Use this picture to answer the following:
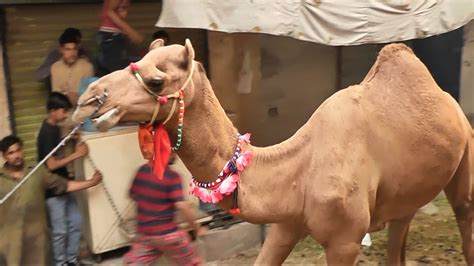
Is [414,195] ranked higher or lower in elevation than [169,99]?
lower

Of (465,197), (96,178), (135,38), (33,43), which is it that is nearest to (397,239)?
(465,197)

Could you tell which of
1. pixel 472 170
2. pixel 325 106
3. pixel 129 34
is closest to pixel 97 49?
pixel 129 34

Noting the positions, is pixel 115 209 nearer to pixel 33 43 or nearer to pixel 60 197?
pixel 60 197

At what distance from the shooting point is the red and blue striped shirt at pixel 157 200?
406 cm

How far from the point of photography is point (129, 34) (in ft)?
18.5

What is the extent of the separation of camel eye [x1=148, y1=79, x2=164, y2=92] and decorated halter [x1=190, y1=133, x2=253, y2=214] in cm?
54

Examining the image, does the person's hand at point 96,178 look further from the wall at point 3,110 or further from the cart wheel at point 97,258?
the wall at point 3,110

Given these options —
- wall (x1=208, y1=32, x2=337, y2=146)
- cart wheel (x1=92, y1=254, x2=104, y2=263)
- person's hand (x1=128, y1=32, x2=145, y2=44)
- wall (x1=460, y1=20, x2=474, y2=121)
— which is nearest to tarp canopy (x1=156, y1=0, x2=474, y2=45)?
person's hand (x1=128, y1=32, x2=145, y2=44)

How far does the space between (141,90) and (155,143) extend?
9.7 inches

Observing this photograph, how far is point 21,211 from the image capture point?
4375 millimetres

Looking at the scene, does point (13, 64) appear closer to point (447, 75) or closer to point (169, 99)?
point (169, 99)

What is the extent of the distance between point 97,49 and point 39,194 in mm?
1956

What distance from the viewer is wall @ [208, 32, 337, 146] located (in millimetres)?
6320

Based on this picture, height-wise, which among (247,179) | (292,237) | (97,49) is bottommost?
(292,237)
